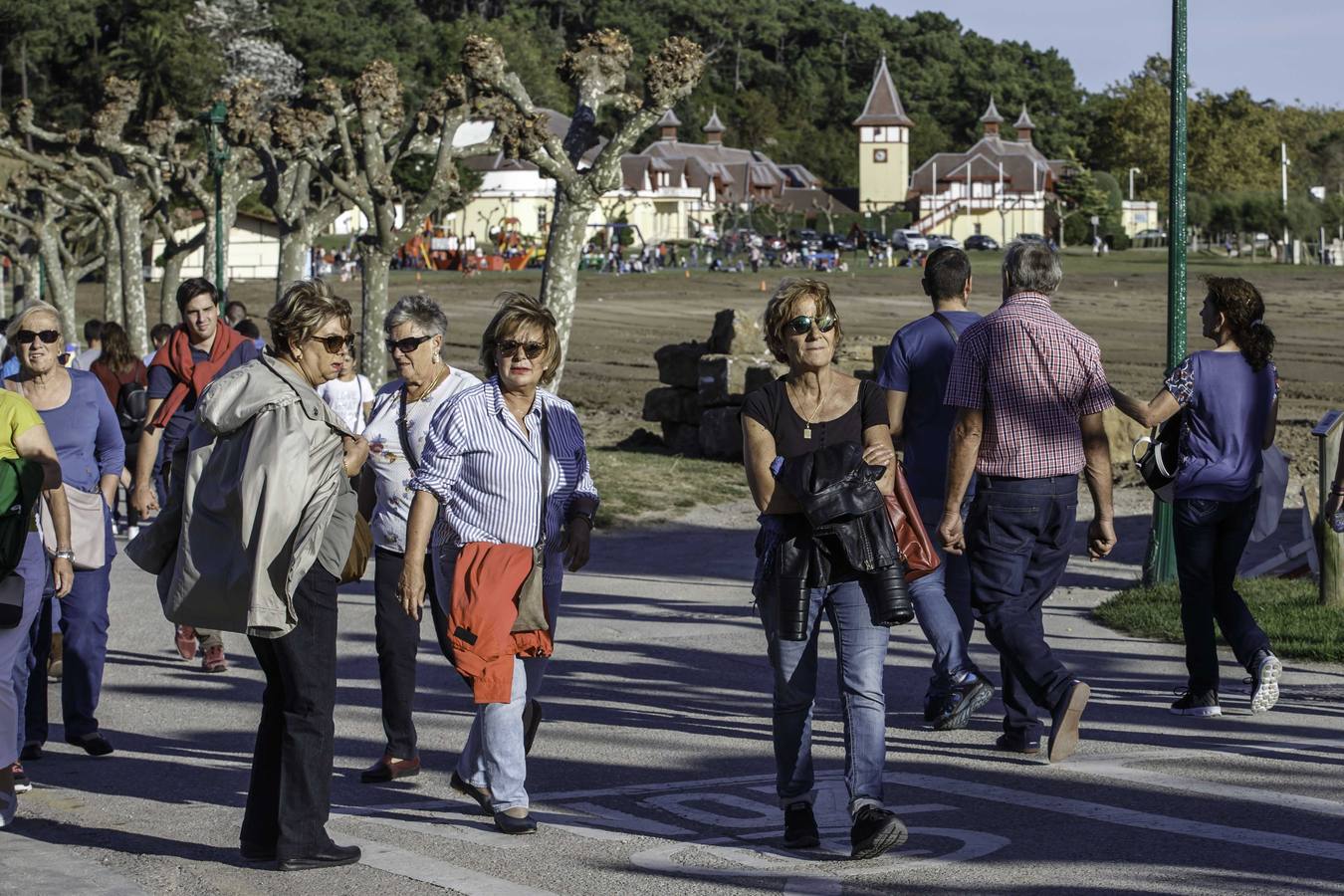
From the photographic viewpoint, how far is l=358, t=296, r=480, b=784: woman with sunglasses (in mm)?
6719

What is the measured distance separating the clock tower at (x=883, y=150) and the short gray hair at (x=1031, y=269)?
125767mm

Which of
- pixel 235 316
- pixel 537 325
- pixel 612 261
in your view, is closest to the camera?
pixel 537 325

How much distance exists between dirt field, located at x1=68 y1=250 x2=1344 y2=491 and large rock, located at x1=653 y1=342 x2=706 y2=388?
5.80 ft

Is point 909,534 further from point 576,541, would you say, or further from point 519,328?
point 519,328

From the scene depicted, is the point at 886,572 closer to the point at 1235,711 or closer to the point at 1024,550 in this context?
the point at 1024,550

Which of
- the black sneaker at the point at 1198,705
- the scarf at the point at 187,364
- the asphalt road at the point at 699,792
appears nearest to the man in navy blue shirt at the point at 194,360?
→ the scarf at the point at 187,364

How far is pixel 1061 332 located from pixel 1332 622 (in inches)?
147

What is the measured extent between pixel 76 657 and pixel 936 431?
3.68m

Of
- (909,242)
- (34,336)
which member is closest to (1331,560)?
(34,336)

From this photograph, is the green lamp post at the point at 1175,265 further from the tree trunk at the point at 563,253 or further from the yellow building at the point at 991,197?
the yellow building at the point at 991,197

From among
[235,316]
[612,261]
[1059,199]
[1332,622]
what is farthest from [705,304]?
[1059,199]

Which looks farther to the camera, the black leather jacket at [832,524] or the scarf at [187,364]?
the scarf at [187,364]

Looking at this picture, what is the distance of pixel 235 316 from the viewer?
16641mm

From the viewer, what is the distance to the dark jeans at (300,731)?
17.9 feet
